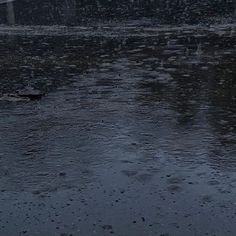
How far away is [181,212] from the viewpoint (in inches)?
247

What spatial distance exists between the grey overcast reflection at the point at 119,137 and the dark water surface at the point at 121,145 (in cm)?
2

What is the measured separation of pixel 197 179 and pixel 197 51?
952 centimetres

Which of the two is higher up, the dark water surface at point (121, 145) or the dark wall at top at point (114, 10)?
the dark water surface at point (121, 145)

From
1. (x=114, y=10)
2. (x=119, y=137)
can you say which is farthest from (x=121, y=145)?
(x=114, y=10)

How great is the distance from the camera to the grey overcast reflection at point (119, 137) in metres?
6.26

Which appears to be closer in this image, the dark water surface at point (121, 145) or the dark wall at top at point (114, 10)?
the dark water surface at point (121, 145)

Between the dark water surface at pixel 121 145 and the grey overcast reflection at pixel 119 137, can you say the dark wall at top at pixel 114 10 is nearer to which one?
the grey overcast reflection at pixel 119 137

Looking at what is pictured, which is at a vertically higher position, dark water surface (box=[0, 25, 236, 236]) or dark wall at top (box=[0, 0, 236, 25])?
dark water surface (box=[0, 25, 236, 236])

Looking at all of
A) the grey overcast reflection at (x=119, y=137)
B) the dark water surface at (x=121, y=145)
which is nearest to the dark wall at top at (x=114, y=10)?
the grey overcast reflection at (x=119, y=137)

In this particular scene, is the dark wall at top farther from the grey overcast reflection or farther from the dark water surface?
the dark water surface

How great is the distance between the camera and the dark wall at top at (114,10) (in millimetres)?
25359

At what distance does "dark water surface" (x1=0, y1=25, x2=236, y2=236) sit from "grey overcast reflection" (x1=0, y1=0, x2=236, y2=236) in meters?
0.02

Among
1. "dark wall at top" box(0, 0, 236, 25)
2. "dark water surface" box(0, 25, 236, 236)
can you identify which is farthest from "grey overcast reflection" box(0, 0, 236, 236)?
"dark wall at top" box(0, 0, 236, 25)

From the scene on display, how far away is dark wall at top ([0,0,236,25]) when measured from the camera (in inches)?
998
